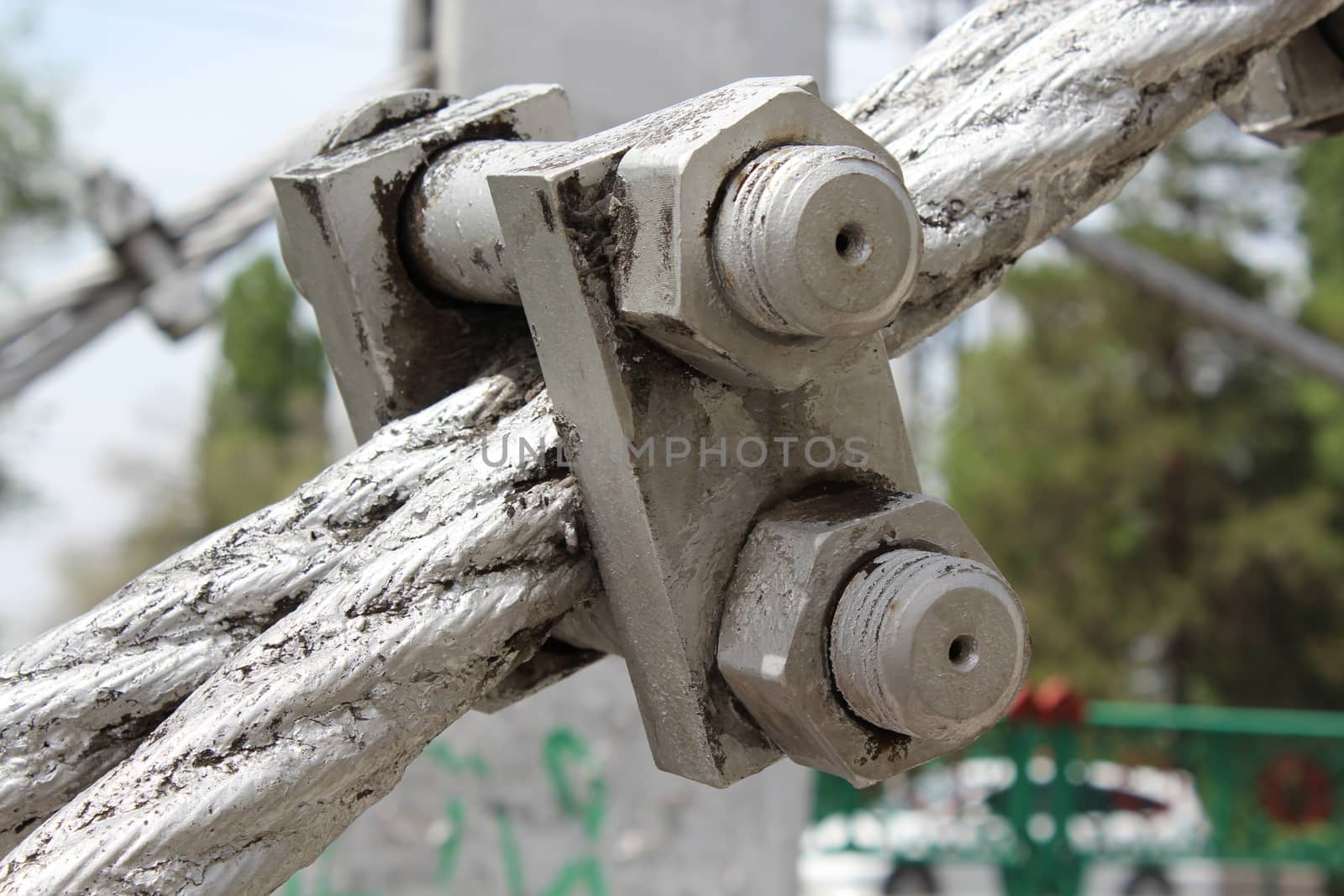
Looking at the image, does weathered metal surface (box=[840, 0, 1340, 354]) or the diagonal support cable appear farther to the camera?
the diagonal support cable

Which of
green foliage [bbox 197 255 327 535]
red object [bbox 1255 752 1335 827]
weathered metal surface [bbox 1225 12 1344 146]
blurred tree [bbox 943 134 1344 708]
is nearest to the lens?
weathered metal surface [bbox 1225 12 1344 146]

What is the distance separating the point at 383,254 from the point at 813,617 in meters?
0.20

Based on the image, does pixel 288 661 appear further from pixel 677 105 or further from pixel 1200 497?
pixel 1200 497

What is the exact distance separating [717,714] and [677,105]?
18 centimetres

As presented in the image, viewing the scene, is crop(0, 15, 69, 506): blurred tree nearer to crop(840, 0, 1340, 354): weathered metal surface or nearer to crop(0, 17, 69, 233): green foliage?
crop(0, 17, 69, 233): green foliage

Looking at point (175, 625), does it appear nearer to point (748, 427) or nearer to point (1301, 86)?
point (748, 427)

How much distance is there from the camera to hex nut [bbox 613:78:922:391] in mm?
346

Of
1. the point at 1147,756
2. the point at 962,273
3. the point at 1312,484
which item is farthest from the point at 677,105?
the point at 1312,484

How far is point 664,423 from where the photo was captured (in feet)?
1.27

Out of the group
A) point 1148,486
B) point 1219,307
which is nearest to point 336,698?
point 1219,307

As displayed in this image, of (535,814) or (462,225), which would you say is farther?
(535,814)

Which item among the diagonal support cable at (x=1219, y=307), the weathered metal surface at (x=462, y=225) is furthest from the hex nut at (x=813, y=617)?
the diagonal support cable at (x=1219, y=307)

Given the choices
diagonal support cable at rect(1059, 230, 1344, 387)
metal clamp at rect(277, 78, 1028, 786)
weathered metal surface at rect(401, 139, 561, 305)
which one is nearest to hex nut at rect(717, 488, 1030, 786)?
metal clamp at rect(277, 78, 1028, 786)

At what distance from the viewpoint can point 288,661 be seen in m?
0.38
